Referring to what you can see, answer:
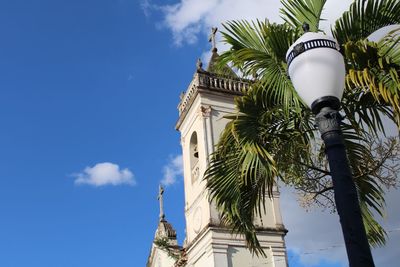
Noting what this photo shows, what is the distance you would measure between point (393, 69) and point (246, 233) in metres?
2.57

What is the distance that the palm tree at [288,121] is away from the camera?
20.4 feet

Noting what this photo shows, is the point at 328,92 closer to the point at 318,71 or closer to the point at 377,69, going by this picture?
the point at 318,71

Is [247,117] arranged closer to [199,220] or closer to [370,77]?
[370,77]

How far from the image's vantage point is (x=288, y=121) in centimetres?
672

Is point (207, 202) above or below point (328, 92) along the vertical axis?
above

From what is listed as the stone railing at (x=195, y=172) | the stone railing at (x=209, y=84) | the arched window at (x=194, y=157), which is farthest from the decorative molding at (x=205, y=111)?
the stone railing at (x=195, y=172)

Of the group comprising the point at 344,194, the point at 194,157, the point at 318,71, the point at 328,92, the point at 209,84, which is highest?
the point at 209,84

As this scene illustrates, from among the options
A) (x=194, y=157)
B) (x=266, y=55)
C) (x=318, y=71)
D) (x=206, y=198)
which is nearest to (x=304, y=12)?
(x=266, y=55)

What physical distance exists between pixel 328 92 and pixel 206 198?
14595 mm

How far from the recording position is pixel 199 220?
19344 millimetres

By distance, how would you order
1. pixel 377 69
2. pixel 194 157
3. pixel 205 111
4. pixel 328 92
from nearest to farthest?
1. pixel 328 92
2. pixel 377 69
3. pixel 205 111
4. pixel 194 157

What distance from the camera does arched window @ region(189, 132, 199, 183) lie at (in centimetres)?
2098

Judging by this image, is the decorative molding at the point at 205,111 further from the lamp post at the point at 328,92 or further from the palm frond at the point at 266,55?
the lamp post at the point at 328,92

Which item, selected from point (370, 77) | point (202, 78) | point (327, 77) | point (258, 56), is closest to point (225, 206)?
point (258, 56)
